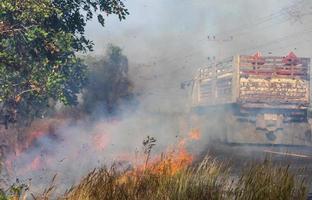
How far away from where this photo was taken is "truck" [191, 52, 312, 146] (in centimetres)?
1830

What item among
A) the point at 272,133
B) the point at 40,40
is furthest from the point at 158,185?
the point at 272,133

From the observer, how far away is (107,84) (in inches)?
1065

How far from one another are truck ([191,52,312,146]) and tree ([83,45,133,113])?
24.0 ft

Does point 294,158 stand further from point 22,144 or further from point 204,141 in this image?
point 22,144

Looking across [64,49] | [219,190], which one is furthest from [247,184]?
[64,49]

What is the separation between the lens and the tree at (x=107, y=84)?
24.5 m

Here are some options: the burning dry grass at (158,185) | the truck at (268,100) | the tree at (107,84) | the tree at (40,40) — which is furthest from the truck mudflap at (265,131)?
the burning dry grass at (158,185)

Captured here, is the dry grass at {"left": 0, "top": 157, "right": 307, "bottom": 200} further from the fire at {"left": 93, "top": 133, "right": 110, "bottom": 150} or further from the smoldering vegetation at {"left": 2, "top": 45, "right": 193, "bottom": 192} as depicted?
the fire at {"left": 93, "top": 133, "right": 110, "bottom": 150}

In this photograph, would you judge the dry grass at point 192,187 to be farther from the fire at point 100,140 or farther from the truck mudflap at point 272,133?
the truck mudflap at point 272,133

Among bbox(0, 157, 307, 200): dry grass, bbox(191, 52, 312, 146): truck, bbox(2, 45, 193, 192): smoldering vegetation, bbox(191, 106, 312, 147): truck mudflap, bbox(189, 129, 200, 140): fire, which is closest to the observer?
bbox(0, 157, 307, 200): dry grass

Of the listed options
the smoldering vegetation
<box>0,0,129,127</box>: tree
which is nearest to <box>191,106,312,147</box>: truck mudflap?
the smoldering vegetation

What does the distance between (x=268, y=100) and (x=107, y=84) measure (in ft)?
37.9

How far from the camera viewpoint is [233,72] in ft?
60.8

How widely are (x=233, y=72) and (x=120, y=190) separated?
44.0 feet
